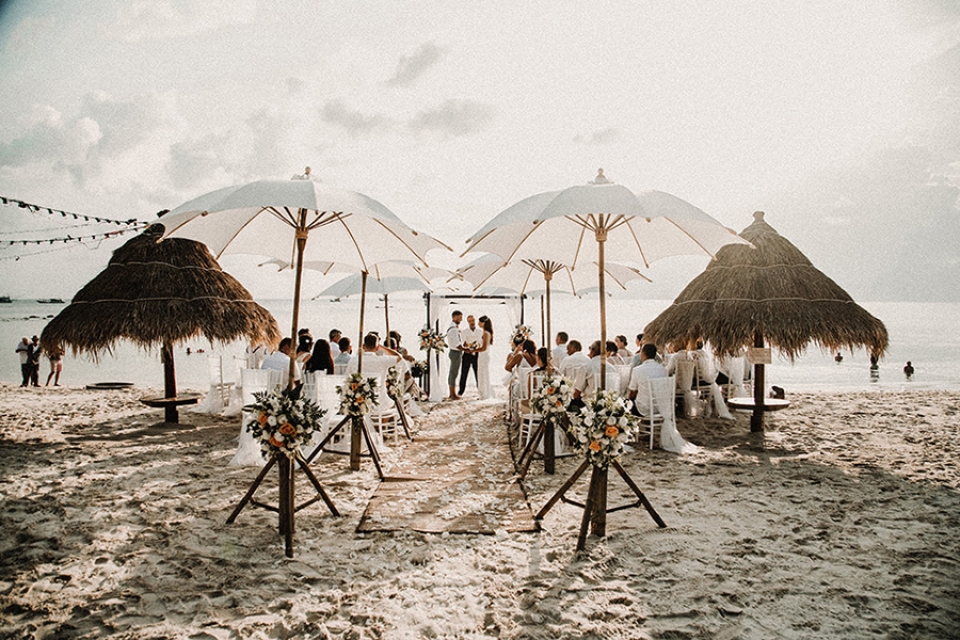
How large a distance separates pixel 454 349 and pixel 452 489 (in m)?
6.87

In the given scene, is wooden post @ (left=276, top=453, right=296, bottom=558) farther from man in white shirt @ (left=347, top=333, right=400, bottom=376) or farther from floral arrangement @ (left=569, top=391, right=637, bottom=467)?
man in white shirt @ (left=347, top=333, right=400, bottom=376)

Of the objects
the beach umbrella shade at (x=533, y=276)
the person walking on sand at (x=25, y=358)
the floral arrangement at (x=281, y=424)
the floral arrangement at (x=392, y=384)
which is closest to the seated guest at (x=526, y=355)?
the beach umbrella shade at (x=533, y=276)

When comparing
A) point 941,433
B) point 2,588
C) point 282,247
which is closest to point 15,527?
point 2,588

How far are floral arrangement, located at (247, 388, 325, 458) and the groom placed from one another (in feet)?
26.6

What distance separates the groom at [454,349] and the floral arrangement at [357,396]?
240 inches

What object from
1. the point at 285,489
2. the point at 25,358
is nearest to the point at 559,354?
the point at 285,489

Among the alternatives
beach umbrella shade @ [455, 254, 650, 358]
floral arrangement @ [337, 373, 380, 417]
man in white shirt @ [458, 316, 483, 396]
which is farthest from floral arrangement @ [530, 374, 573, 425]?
man in white shirt @ [458, 316, 483, 396]

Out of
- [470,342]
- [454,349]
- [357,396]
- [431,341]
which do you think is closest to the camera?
[357,396]

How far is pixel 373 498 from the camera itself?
5430mm

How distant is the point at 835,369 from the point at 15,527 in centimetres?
3515

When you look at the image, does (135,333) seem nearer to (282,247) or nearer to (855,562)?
(282,247)

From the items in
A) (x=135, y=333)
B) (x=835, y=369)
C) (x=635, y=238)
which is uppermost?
(x=635, y=238)

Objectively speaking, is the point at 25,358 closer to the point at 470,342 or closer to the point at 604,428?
the point at 470,342

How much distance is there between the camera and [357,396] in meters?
6.32
